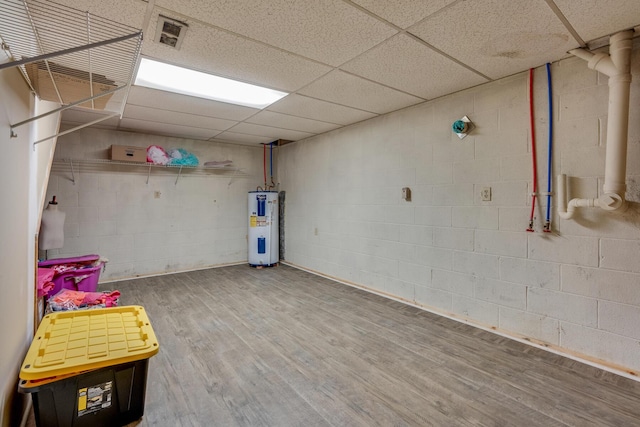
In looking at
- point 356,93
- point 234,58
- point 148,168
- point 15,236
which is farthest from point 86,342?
point 148,168

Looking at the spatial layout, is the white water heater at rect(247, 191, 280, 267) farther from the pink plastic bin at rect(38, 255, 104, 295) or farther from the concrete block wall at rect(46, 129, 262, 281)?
the pink plastic bin at rect(38, 255, 104, 295)

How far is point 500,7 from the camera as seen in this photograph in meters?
1.64

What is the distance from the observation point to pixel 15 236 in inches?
60.6

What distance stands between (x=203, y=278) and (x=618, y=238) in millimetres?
4703

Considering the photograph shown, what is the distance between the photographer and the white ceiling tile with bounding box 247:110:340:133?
3.72 m

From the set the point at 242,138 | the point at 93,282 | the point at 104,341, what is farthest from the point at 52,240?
the point at 242,138

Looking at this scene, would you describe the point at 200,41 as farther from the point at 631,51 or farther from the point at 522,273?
the point at 522,273

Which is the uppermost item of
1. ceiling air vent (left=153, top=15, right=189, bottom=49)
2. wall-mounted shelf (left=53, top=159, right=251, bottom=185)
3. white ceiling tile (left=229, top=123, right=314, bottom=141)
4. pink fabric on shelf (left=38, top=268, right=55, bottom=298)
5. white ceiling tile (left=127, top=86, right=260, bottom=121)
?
white ceiling tile (left=229, top=123, right=314, bottom=141)

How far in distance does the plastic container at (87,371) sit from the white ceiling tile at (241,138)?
3.57m

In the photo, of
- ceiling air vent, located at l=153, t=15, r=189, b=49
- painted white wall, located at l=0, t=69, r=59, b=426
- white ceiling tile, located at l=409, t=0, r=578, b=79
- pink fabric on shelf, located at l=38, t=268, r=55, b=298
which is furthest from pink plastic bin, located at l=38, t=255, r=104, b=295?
white ceiling tile, located at l=409, t=0, r=578, b=79

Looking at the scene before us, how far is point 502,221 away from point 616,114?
1.06m

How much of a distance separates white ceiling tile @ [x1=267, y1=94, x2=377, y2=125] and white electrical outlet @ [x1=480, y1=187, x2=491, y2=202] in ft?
5.36

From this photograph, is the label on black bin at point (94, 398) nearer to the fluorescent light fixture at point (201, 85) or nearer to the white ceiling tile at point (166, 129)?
the fluorescent light fixture at point (201, 85)

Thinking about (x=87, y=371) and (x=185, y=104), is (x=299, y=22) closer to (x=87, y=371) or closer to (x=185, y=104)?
(x=185, y=104)
